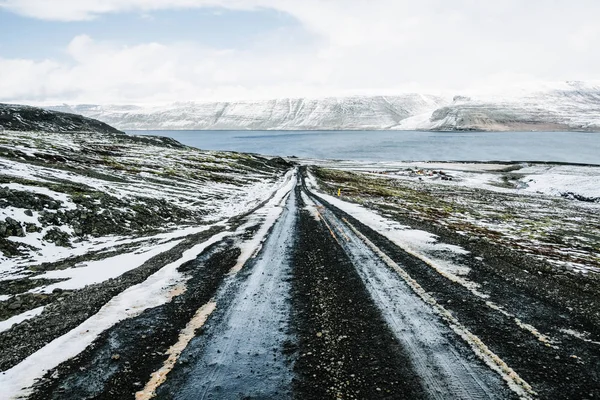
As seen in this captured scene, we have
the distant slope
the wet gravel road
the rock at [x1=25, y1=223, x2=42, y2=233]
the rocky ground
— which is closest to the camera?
the wet gravel road

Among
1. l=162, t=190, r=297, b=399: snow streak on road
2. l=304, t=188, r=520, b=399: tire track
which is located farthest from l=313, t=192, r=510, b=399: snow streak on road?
l=162, t=190, r=297, b=399: snow streak on road

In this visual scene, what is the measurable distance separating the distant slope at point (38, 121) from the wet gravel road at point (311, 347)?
105 metres

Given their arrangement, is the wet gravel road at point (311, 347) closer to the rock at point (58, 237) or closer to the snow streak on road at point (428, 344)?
the snow streak on road at point (428, 344)

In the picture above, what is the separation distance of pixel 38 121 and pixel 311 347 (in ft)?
407

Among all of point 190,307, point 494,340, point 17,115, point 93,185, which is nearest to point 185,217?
point 93,185

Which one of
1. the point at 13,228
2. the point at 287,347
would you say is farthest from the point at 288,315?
the point at 13,228

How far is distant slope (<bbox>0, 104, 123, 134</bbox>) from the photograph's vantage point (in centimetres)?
8950

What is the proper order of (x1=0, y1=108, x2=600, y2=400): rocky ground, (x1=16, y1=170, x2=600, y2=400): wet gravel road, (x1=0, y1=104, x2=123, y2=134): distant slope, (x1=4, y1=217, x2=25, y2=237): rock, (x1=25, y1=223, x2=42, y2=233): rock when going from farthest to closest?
(x1=0, y1=104, x2=123, y2=134): distant slope
(x1=25, y1=223, x2=42, y2=233): rock
(x1=4, y1=217, x2=25, y2=237): rock
(x1=0, y1=108, x2=600, y2=400): rocky ground
(x1=16, y1=170, x2=600, y2=400): wet gravel road

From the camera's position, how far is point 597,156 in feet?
335

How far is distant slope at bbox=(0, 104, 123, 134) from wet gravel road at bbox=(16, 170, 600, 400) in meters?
105

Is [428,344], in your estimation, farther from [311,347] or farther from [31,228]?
[31,228]

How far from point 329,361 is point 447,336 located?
68.6 inches

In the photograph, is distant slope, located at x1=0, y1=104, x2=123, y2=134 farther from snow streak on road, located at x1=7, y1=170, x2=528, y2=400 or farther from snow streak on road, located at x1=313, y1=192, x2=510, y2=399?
snow streak on road, located at x1=313, y1=192, x2=510, y2=399

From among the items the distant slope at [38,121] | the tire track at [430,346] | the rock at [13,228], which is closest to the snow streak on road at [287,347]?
the tire track at [430,346]
